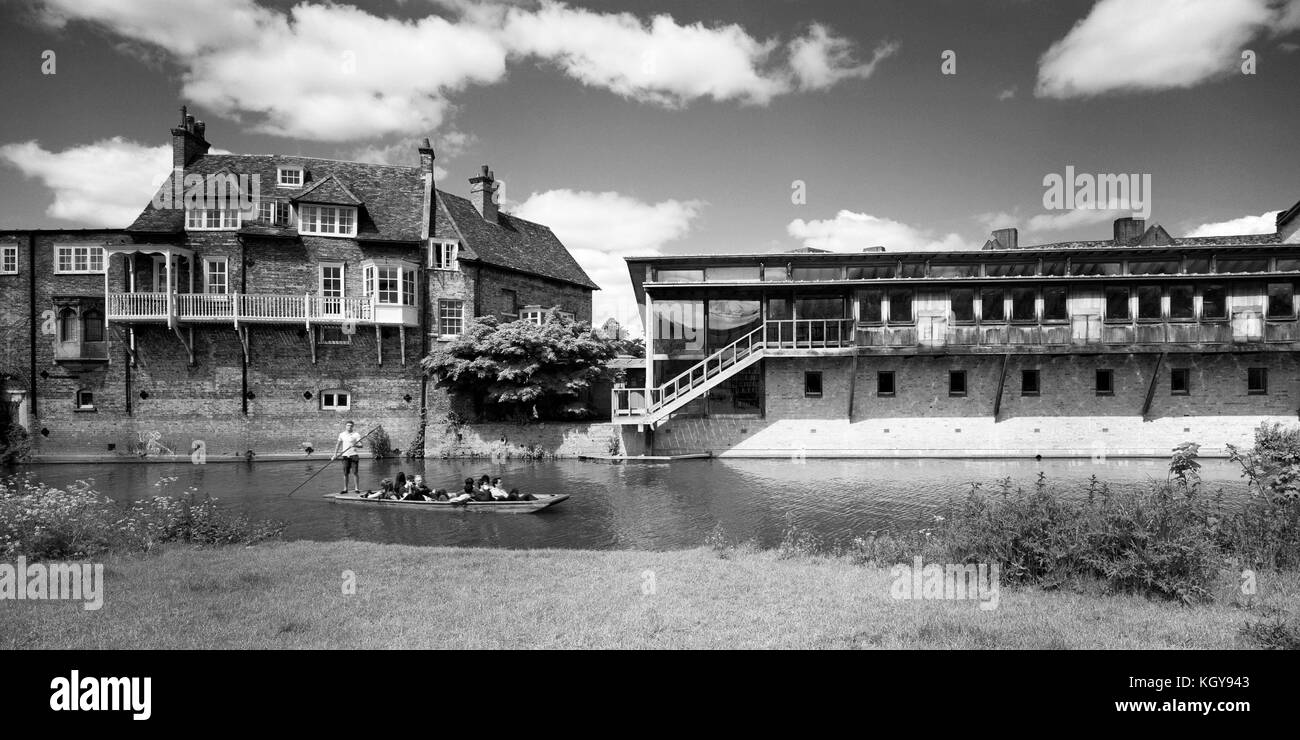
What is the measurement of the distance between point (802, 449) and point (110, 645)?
2327 centimetres

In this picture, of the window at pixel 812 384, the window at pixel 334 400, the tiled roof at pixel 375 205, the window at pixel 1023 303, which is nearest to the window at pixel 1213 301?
the window at pixel 1023 303

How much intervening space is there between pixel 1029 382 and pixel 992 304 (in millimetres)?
3876

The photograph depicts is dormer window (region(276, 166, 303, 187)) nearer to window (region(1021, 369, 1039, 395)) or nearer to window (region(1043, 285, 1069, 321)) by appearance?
window (region(1043, 285, 1069, 321))

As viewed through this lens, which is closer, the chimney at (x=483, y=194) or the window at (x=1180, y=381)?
the window at (x=1180, y=381)

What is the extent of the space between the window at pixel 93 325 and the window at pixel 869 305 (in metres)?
35.7

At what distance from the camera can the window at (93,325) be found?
27953 millimetres

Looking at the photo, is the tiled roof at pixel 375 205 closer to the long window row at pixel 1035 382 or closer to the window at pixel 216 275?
the window at pixel 216 275

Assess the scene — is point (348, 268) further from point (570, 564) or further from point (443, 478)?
point (570, 564)

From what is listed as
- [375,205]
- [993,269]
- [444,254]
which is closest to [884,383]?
[993,269]

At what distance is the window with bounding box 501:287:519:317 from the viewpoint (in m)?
32.2

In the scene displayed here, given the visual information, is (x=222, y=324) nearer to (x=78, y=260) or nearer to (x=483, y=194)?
(x=78, y=260)

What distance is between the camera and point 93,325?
28.0 metres

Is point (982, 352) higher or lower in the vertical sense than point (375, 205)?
lower
